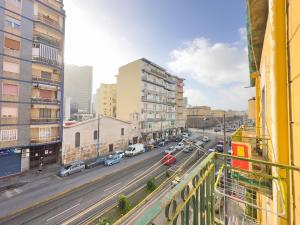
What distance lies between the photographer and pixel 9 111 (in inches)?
781

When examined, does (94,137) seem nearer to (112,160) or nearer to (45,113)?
(112,160)

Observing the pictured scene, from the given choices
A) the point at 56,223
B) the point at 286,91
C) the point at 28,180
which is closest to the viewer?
the point at 286,91

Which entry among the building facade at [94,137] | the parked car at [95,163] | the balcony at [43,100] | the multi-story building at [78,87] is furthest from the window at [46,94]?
the multi-story building at [78,87]

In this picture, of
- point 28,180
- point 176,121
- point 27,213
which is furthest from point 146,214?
point 176,121

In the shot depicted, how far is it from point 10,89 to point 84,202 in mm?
15720

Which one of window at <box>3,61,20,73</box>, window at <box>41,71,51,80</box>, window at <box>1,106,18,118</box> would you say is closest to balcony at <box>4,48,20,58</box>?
window at <box>3,61,20,73</box>

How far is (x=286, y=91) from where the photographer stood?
277 centimetres

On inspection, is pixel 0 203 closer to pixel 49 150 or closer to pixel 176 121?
pixel 49 150

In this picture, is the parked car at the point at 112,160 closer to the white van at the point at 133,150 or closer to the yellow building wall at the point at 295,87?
the white van at the point at 133,150

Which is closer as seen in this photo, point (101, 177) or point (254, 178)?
point (254, 178)

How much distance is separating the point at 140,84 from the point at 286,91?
129 ft

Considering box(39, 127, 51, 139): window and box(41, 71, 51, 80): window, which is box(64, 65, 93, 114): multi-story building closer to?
box(41, 71, 51, 80): window

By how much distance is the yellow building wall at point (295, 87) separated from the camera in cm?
216

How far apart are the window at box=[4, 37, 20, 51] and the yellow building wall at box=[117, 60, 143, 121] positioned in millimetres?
24577
